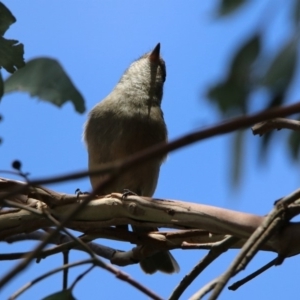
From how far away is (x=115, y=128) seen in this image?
369 centimetres

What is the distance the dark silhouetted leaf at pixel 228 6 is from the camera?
71 centimetres

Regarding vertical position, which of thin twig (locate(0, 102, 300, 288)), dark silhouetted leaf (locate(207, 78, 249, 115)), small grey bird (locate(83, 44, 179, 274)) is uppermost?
small grey bird (locate(83, 44, 179, 274))

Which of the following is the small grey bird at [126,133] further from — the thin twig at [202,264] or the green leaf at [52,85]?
the green leaf at [52,85]

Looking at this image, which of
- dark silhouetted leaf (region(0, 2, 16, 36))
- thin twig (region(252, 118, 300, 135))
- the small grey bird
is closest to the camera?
thin twig (region(252, 118, 300, 135))

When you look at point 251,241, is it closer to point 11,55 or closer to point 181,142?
point 181,142

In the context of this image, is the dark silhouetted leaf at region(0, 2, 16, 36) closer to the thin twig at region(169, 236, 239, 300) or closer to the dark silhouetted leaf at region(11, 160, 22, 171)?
the dark silhouetted leaf at region(11, 160, 22, 171)

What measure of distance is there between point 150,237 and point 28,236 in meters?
0.74

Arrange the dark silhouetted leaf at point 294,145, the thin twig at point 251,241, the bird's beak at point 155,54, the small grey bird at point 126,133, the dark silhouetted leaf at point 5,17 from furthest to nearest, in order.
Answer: the bird's beak at point 155,54 → the small grey bird at point 126,133 → the dark silhouetted leaf at point 5,17 → the thin twig at point 251,241 → the dark silhouetted leaf at point 294,145

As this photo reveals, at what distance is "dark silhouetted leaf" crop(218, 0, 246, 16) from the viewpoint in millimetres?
713

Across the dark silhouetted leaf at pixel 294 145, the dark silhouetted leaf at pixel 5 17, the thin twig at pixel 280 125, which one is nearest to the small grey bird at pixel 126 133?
the thin twig at pixel 280 125

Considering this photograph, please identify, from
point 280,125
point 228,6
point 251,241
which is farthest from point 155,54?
point 228,6

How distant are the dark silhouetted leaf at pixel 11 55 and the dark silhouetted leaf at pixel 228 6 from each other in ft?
3.42

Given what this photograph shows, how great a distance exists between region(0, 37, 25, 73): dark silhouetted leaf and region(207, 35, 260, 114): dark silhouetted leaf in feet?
3.58

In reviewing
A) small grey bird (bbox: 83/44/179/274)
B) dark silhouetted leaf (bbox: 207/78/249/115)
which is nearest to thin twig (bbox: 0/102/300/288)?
dark silhouetted leaf (bbox: 207/78/249/115)
